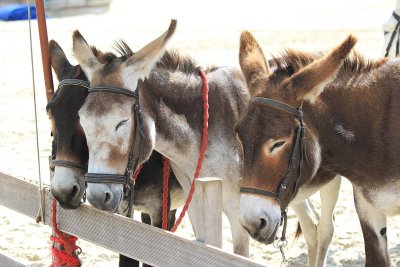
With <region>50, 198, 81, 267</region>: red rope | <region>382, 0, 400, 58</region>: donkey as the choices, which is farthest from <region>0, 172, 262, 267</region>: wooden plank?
<region>382, 0, 400, 58</region>: donkey

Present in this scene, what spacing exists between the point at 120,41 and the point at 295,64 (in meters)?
1.16

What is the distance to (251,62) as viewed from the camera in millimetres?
4465

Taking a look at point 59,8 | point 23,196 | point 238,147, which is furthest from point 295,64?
point 59,8

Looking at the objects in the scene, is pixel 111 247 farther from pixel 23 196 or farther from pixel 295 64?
pixel 295 64

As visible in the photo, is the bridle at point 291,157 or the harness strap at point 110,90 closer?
the bridle at point 291,157

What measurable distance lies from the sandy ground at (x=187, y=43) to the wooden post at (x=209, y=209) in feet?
5.33

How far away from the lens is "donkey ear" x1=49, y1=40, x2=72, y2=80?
4.73m

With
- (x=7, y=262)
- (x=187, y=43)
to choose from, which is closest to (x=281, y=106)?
(x=7, y=262)

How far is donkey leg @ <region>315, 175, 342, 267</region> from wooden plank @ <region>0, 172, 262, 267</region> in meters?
2.44

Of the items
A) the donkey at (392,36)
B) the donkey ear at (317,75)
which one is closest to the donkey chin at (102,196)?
the donkey ear at (317,75)

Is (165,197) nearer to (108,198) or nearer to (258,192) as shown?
(108,198)

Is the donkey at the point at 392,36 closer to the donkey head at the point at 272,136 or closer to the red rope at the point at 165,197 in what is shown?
the red rope at the point at 165,197

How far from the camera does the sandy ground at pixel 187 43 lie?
648cm

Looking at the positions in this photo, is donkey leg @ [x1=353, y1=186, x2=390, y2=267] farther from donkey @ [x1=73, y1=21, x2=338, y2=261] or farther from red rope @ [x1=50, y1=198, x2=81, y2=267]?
red rope @ [x1=50, y1=198, x2=81, y2=267]
